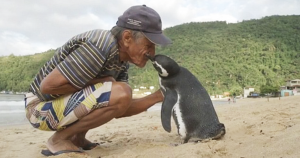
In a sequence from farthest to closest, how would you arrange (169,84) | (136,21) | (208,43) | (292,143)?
(208,43) < (169,84) < (136,21) < (292,143)

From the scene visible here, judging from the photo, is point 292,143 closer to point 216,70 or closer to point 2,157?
point 2,157

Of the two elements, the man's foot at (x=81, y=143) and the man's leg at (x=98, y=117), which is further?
the man's foot at (x=81, y=143)

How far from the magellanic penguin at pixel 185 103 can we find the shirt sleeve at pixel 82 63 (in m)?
0.49

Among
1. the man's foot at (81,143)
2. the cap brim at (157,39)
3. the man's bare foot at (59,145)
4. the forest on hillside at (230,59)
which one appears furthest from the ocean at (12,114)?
the forest on hillside at (230,59)

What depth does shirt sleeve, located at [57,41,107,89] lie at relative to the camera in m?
2.25

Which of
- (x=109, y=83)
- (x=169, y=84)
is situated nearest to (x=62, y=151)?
(x=109, y=83)

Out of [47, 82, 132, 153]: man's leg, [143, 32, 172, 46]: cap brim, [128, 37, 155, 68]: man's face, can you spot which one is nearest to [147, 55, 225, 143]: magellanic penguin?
[128, 37, 155, 68]: man's face

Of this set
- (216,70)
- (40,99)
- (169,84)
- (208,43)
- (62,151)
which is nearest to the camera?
(62,151)

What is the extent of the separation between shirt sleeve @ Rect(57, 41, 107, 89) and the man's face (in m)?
0.21

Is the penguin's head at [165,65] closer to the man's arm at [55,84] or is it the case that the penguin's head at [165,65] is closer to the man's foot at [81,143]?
the man's arm at [55,84]

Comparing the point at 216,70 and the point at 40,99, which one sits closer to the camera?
the point at 40,99

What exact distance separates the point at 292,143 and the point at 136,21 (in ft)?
4.33

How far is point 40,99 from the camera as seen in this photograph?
2596 millimetres

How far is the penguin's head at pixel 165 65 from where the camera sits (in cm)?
267
